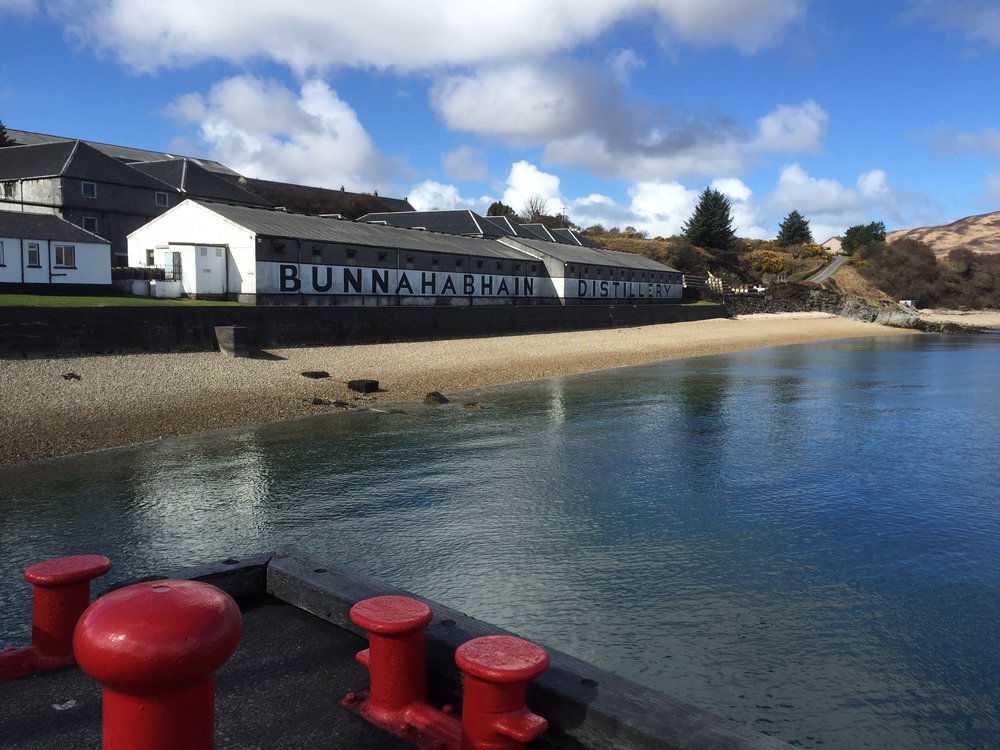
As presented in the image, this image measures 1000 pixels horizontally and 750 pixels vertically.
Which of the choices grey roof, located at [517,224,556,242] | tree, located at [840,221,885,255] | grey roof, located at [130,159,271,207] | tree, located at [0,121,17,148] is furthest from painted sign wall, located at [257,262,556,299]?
tree, located at [840,221,885,255]

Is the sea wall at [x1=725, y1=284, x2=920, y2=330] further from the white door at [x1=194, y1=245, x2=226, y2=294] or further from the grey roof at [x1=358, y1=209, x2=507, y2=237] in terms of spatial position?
the white door at [x1=194, y1=245, x2=226, y2=294]

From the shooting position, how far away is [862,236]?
116 m

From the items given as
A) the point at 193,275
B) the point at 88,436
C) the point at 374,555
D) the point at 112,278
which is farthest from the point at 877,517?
the point at 112,278

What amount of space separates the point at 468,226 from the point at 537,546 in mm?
52362

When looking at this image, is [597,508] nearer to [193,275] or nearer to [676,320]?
[193,275]

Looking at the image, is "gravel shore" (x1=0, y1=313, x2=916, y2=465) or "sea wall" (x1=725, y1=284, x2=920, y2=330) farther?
"sea wall" (x1=725, y1=284, x2=920, y2=330)

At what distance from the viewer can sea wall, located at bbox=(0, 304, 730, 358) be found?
881 inches

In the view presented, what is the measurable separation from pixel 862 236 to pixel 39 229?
111664mm

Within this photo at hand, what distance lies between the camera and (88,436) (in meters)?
17.0

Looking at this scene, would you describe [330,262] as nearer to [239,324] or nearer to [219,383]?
[239,324]

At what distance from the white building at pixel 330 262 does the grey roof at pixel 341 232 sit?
0.10 metres

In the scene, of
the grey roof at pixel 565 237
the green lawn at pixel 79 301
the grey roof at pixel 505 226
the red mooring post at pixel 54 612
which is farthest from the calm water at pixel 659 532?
the grey roof at pixel 565 237

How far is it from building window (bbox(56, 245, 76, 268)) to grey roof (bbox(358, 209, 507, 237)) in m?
31.0

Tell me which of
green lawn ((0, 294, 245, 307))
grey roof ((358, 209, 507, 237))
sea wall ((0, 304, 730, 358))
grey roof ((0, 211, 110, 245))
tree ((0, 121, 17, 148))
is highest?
tree ((0, 121, 17, 148))
